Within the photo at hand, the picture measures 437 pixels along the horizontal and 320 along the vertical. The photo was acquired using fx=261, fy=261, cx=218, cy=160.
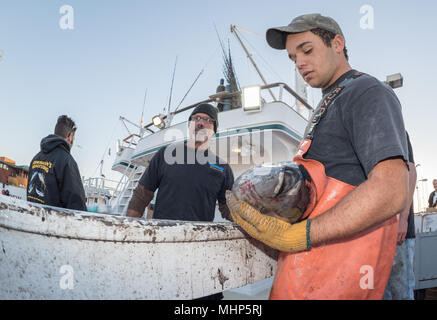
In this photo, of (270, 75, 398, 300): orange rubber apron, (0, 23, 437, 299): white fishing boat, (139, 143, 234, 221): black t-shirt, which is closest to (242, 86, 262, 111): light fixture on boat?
(139, 143, 234, 221): black t-shirt

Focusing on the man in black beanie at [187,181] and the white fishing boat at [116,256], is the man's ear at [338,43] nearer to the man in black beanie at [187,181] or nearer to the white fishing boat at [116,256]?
the white fishing boat at [116,256]

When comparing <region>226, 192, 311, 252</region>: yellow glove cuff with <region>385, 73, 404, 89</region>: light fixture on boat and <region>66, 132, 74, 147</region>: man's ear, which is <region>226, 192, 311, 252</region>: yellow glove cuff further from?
<region>66, 132, 74, 147</region>: man's ear

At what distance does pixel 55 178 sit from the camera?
2.69 meters

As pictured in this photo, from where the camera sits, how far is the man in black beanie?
2375mm

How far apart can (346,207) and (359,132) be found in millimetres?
277

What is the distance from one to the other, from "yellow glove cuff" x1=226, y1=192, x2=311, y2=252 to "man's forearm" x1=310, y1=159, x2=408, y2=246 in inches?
2.4

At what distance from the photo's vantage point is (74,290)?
742 millimetres

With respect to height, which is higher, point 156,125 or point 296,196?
point 156,125

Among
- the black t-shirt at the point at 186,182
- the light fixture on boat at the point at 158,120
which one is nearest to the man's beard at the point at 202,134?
the black t-shirt at the point at 186,182

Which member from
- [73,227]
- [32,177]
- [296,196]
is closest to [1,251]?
[73,227]

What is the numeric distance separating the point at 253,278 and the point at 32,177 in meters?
2.73

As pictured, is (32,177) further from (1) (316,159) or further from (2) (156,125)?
Result: (2) (156,125)

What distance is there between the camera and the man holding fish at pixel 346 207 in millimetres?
785

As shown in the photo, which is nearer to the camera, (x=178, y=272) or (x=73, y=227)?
(x=73, y=227)
